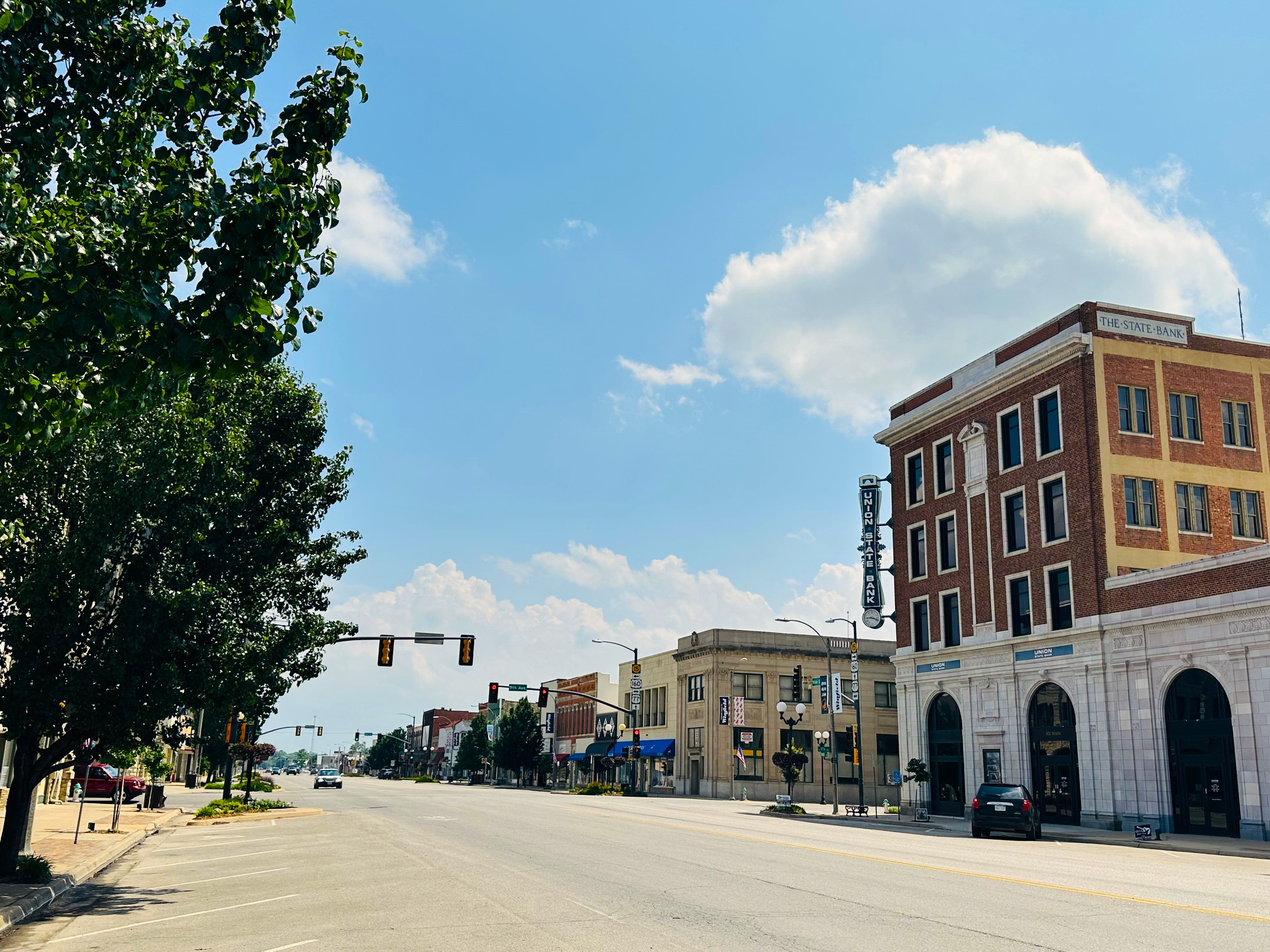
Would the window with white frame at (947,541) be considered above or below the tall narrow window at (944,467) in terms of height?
below

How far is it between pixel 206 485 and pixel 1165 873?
59.4 ft

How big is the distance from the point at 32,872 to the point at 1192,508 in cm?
4152

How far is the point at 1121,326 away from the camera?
41938mm

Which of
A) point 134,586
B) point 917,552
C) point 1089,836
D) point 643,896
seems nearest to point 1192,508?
point 917,552

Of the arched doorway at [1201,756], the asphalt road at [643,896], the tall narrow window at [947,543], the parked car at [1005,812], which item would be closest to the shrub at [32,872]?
the asphalt road at [643,896]

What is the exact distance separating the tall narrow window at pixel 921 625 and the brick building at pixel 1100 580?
8 cm

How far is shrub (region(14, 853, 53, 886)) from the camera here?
1573cm

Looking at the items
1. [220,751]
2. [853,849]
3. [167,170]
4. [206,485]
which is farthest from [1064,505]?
[220,751]

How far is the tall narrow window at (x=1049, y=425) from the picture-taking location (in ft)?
141

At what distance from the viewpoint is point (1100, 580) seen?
39.7m

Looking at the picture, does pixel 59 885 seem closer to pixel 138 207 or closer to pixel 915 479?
pixel 138 207

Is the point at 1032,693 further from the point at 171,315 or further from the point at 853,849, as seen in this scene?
the point at 171,315

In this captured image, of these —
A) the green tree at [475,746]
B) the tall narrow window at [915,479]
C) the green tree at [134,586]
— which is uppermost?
the tall narrow window at [915,479]

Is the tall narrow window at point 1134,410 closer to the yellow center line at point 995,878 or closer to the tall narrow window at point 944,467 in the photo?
the tall narrow window at point 944,467
